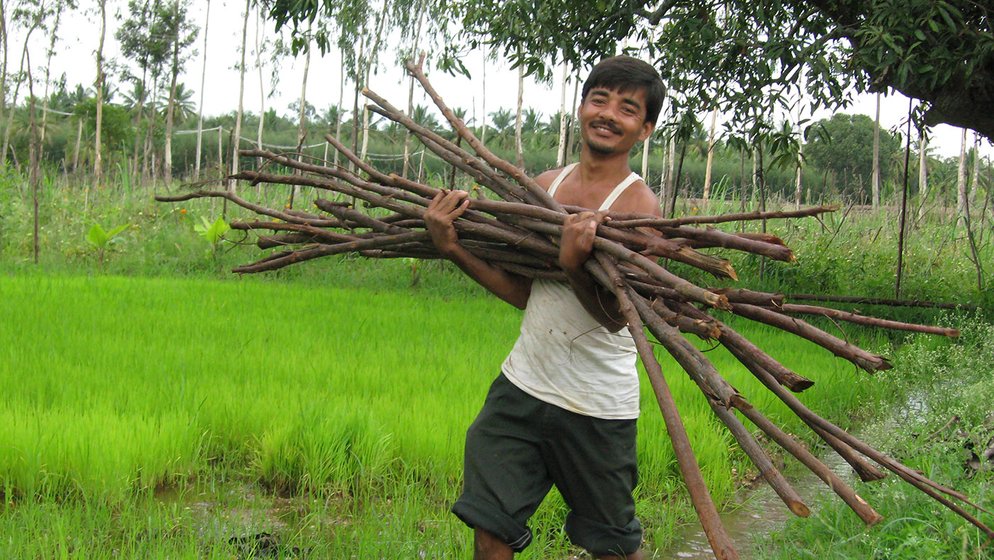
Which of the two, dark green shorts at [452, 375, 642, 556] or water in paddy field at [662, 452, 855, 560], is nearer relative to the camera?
dark green shorts at [452, 375, 642, 556]

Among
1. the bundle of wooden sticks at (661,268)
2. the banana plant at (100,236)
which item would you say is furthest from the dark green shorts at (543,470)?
the banana plant at (100,236)

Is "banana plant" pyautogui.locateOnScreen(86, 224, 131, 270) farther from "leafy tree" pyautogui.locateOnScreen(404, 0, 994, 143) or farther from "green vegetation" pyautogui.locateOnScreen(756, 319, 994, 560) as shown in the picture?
"green vegetation" pyautogui.locateOnScreen(756, 319, 994, 560)

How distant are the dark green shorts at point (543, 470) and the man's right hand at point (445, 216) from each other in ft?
1.24

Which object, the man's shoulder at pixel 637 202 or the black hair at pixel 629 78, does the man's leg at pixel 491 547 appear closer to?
the man's shoulder at pixel 637 202

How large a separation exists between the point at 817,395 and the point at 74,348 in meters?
3.84

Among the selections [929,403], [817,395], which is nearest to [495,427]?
[929,403]

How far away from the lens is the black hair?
219cm

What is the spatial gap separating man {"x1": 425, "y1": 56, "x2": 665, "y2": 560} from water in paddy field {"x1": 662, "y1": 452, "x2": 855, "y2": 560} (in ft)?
3.06

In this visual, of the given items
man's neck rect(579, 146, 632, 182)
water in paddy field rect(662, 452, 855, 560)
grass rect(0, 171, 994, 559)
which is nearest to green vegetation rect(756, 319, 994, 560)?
grass rect(0, 171, 994, 559)

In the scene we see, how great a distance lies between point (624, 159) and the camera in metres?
2.25

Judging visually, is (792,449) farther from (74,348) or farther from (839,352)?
(74,348)

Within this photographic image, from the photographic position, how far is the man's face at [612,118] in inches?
86.2

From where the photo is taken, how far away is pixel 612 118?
2.18 meters

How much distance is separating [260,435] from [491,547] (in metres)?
1.71
